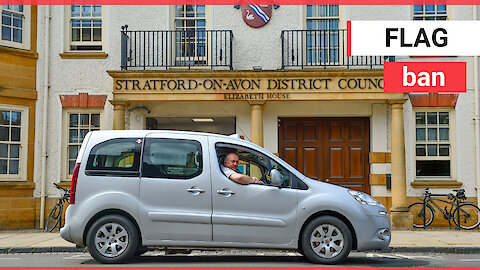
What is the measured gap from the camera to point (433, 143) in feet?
53.2

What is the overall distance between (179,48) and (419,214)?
7.41m

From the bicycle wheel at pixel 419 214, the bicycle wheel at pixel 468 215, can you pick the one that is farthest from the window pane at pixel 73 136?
the bicycle wheel at pixel 468 215

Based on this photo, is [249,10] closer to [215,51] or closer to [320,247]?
[215,51]

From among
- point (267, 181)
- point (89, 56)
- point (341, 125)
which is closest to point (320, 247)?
point (267, 181)

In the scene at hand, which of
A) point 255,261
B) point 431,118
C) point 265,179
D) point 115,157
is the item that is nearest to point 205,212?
point 265,179

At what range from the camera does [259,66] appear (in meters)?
16.4

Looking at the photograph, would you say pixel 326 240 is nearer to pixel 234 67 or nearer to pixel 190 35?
pixel 234 67

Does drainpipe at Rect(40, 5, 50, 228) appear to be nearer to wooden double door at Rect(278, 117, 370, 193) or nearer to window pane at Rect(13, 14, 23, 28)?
window pane at Rect(13, 14, 23, 28)

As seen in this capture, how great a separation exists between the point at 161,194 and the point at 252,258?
1.95 meters

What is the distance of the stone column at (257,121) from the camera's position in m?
15.4

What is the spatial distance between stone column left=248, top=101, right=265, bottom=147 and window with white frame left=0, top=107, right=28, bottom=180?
19.0 ft

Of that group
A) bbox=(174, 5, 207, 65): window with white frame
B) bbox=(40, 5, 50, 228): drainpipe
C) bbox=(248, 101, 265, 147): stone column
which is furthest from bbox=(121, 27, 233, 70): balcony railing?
bbox=(40, 5, 50, 228): drainpipe

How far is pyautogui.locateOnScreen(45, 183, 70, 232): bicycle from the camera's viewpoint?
15.5 meters

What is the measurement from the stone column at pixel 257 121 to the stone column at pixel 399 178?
312 centimetres
